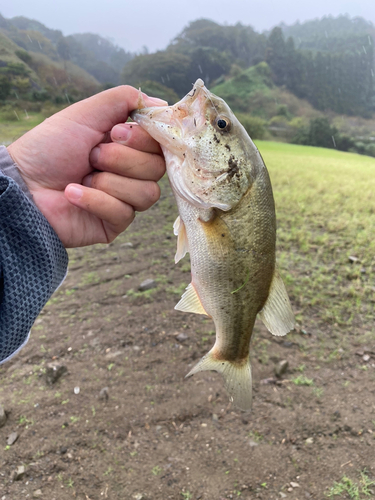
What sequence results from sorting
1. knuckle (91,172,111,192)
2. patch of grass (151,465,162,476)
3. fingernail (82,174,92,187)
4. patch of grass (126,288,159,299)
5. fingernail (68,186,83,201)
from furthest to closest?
patch of grass (126,288,159,299)
patch of grass (151,465,162,476)
fingernail (82,174,92,187)
knuckle (91,172,111,192)
fingernail (68,186,83,201)

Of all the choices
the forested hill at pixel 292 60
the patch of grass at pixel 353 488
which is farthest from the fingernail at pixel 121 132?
the forested hill at pixel 292 60

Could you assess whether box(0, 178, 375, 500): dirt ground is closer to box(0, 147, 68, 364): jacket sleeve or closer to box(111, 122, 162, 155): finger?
box(0, 147, 68, 364): jacket sleeve

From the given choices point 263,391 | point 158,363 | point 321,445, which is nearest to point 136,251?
point 158,363

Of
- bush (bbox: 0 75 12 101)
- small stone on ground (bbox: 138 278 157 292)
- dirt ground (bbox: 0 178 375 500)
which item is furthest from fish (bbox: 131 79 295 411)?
bush (bbox: 0 75 12 101)

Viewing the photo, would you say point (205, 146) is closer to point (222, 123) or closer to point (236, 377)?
point (222, 123)

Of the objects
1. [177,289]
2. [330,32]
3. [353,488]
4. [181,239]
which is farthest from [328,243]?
[330,32]

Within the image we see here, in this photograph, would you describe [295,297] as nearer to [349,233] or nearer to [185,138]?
[349,233]

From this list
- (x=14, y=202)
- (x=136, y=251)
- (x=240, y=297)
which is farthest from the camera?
(x=136, y=251)
